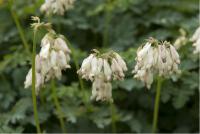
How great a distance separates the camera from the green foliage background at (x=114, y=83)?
3.98 metres

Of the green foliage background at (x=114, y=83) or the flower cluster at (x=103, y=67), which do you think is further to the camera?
the green foliage background at (x=114, y=83)

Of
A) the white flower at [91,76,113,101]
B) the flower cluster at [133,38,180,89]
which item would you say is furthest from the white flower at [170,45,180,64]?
the white flower at [91,76,113,101]

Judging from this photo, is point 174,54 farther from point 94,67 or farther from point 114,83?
point 114,83

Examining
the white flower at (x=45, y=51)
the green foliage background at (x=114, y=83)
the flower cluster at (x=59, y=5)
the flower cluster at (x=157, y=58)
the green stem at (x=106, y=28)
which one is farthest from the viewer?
the green stem at (x=106, y=28)

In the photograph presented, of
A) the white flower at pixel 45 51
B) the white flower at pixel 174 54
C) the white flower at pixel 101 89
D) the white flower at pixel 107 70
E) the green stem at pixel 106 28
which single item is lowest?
the white flower at pixel 101 89

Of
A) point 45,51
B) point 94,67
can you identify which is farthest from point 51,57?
point 94,67

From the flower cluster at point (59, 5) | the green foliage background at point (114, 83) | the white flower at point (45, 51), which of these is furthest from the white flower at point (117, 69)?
the flower cluster at point (59, 5)

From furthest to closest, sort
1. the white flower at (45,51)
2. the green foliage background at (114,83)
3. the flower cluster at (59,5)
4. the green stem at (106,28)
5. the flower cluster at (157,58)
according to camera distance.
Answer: the green stem at (106,28), the green foliage background at (114,83), the flower cluster at (59,5), the white flower at (45,51), the flower cluster at (157,58)

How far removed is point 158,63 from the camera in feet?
9.35

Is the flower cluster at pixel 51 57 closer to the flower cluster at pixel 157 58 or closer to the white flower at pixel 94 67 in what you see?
the white flower at pixel 94 67

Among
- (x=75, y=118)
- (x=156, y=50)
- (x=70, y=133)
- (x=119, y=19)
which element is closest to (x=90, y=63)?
(x=156, y=50)

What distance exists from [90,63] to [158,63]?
0.44 m

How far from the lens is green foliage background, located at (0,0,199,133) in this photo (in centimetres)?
398

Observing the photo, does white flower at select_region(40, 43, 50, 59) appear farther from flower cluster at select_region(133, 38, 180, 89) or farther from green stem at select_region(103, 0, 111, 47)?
green stem at select_region(103, 0, 111, 47)
